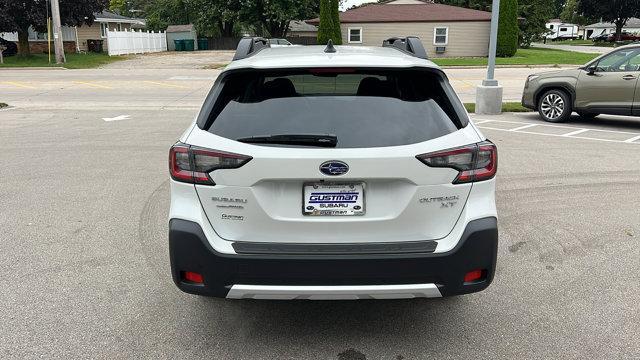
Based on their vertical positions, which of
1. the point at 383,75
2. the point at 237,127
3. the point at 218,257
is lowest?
the point at 218,257

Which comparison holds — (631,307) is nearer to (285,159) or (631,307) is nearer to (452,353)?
(452,353)

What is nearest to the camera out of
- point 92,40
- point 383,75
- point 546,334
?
point 383,75

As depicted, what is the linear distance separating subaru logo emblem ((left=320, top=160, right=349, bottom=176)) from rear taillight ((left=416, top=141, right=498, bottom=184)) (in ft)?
1.33

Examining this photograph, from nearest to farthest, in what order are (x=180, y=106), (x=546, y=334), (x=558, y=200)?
(x=546, y=334) < (x=558, y=200) < (x=180, y=106)

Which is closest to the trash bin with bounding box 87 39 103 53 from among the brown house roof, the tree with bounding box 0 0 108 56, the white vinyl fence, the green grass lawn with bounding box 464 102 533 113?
the white vinyl fence

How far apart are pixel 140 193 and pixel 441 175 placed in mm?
4795

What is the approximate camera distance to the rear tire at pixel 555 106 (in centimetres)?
1201

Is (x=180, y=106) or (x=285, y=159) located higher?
(x=285, y=159)

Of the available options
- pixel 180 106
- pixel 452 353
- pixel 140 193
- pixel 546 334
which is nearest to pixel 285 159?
pixel 452 353

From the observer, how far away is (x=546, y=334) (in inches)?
140

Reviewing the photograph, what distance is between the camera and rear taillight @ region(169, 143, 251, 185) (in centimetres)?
296

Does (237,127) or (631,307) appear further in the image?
(631,307)

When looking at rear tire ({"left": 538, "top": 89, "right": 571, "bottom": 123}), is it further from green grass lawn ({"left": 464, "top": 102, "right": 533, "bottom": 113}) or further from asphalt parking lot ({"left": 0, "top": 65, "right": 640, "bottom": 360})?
asphalt parking lot ({"left": 0, "top": 65, "right": 640, "bottom": 360})

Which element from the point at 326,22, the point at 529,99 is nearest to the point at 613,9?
the point at 326,22
